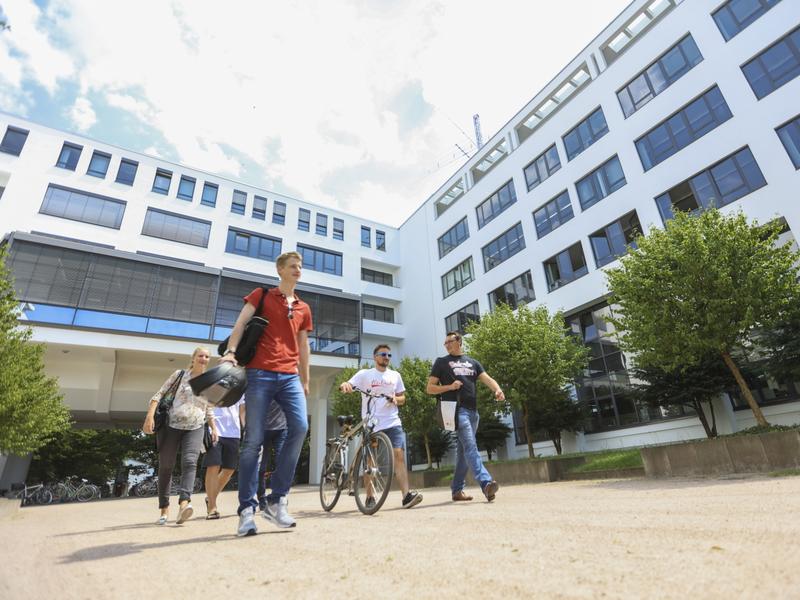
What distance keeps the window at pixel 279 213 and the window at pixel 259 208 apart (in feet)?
2.05

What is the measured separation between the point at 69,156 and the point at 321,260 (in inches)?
596

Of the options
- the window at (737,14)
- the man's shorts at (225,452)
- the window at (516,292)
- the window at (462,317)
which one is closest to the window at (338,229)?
the window at (462,317)

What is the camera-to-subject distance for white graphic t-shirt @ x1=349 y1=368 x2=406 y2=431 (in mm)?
5086

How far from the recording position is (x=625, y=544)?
6.21 feet

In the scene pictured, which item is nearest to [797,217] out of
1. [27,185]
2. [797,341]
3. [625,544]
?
[797,341]

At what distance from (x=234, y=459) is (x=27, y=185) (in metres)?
24.0

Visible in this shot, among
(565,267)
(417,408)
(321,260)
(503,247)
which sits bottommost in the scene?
(417,408)

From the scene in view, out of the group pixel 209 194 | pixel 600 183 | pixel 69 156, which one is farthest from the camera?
pixel 209 194

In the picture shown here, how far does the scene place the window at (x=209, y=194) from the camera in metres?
27.3

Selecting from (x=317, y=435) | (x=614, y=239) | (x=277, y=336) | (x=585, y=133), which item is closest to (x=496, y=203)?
(x=585, y=133)

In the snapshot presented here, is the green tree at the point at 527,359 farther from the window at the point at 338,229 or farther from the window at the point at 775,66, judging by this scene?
the window at the point at 338,229

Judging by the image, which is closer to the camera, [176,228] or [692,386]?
[692,386]

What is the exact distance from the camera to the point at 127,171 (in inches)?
982

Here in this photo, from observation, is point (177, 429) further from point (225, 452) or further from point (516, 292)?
point (516, 292)
